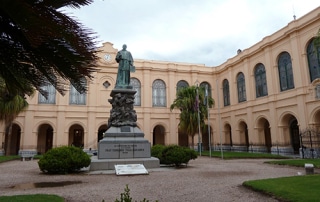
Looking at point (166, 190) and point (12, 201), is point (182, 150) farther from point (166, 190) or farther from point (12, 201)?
point (12, 201)

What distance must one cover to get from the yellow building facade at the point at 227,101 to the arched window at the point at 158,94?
0.41 feet

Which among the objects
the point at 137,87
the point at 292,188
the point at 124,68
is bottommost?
the point at 292,188

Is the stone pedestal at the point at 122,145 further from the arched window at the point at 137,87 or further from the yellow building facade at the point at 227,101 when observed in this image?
the arched window at the point at 137,87

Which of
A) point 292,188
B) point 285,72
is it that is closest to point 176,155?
point 292,188

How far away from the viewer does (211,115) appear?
32250 mm

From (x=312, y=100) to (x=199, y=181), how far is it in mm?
15620

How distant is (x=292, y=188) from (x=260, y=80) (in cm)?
2105

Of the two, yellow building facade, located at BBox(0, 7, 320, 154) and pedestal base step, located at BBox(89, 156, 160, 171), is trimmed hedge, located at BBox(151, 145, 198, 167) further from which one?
yellow building facade, located at BBox(0, 7, 320, 154)

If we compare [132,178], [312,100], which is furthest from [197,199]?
[312,100]

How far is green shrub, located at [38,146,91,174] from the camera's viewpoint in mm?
10391

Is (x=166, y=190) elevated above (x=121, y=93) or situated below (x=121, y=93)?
below

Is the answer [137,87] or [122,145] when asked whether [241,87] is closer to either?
[137,87]

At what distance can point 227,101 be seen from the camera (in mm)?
31484

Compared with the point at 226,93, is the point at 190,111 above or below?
below
